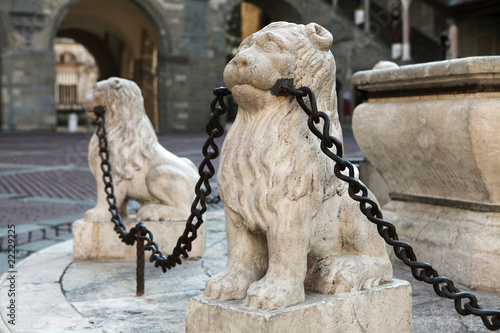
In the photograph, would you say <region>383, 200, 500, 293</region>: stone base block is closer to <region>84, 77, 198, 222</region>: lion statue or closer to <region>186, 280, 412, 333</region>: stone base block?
<region>186, 280, 412, 333</region>: stone base block

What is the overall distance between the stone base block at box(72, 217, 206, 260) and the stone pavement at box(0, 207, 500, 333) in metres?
0.07

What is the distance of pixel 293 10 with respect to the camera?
25.0m

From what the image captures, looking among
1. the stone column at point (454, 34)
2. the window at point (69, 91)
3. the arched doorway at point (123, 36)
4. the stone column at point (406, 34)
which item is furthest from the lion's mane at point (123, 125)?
the window at point (69, 91)

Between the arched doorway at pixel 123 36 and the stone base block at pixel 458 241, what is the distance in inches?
792

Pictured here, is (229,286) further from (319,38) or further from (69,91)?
(69,91)

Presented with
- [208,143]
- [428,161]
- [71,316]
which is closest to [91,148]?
[71,316]

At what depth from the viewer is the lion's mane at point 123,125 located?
155 inches

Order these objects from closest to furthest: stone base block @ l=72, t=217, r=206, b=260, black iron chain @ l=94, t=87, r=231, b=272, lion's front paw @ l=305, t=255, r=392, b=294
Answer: lion's front paw @ l=305, t=255, r=392, b=294 < black iron chain @ l=94, t=87, r=231, b=272 < stone base block @ l=72, t=217, r=206, b=260

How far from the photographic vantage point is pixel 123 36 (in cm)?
2822

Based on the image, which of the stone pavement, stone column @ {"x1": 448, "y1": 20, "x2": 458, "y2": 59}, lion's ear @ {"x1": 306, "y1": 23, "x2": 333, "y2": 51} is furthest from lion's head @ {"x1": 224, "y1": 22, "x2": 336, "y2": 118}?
stone column @ {"x1": 448, "y1": 20, "x2": 458, "y2": 59}

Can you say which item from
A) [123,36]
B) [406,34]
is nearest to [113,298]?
[406,34]

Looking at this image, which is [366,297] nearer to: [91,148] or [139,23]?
[91,148]

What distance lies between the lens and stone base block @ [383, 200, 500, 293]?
3.16m

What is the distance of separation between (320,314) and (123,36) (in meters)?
27.6
